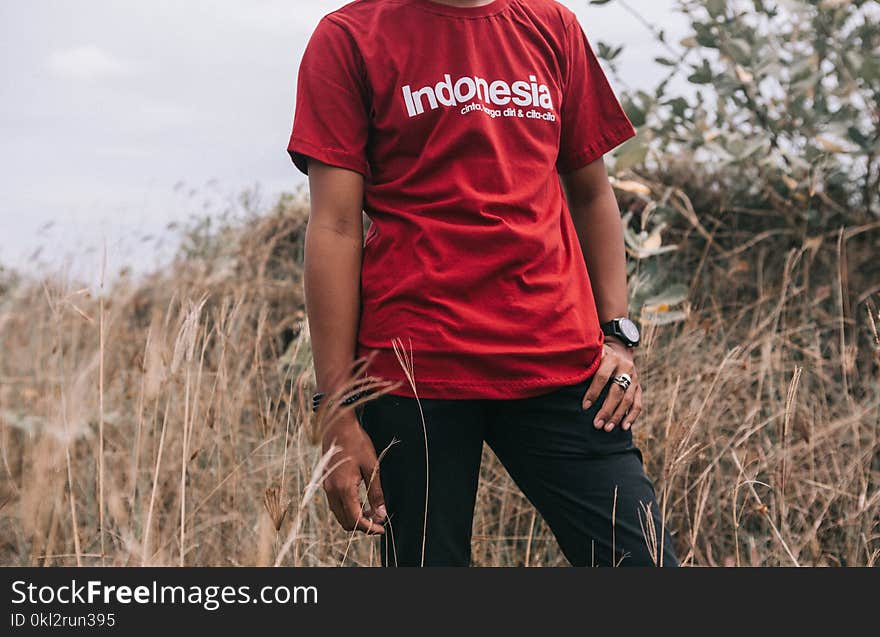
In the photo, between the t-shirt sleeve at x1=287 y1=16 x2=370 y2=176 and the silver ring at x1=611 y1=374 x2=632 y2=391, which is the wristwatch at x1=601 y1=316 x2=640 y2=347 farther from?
the t-shirt sleeve at x1=287 y1=16 x2=370 y2=176

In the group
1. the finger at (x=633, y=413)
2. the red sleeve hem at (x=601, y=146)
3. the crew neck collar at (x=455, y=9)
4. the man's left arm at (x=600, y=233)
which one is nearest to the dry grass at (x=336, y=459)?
the finger at (x=633, y=413)

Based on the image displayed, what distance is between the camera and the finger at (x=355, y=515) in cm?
145

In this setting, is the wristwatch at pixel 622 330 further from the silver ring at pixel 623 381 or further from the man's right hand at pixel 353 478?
the man's right hand at pixel 353 478

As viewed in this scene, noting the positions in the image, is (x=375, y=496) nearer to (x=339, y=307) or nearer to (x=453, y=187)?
(x=339, y=307)

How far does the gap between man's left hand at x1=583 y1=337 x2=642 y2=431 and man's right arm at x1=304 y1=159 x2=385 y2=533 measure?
400mm

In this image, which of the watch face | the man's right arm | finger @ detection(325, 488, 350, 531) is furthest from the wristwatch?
finger @ detection(325, 488, 350, 531)

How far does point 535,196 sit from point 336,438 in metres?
0.55

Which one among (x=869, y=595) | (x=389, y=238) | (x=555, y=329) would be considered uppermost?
(x=389, y=238)

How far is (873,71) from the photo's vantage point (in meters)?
3.23

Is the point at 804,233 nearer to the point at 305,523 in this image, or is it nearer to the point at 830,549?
the point at 830,549

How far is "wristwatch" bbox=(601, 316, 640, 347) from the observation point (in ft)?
5.35

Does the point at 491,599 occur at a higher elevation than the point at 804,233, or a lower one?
lower

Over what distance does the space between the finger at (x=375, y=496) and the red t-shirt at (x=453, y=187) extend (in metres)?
0.16

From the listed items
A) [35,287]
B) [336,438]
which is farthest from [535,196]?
[35,287]
